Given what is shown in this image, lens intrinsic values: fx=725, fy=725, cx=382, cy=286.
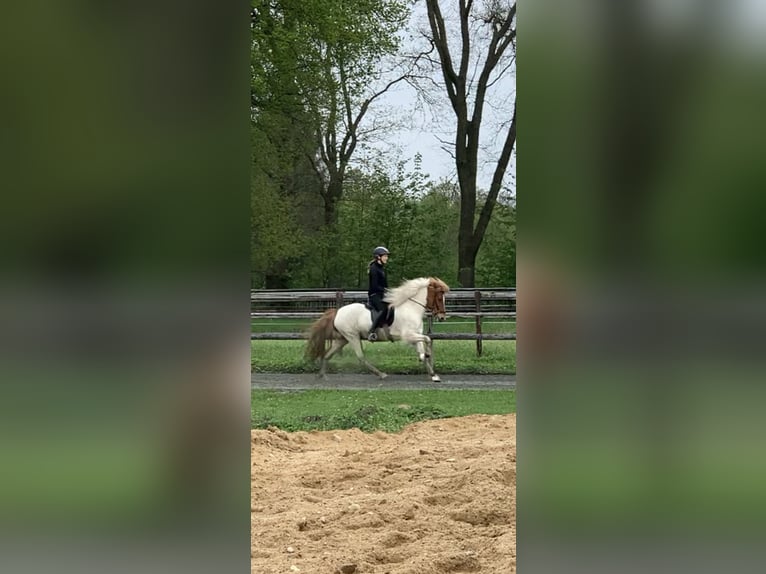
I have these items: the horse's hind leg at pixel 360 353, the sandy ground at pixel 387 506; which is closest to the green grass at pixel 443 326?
the horse's hind leg at pixel 360 353

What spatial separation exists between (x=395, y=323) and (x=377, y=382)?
36.6 inches

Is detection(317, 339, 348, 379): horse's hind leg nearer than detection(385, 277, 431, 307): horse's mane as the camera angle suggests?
No

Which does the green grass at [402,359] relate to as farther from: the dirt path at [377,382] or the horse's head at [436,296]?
the horse's head at [436,296]

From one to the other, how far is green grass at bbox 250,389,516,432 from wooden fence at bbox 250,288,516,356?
1626 millimetres

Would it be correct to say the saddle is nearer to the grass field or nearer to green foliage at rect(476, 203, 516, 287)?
the grass field

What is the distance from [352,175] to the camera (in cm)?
1219

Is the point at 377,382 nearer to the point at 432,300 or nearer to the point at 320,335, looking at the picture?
the point at 320,335

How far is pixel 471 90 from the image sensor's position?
11.9m

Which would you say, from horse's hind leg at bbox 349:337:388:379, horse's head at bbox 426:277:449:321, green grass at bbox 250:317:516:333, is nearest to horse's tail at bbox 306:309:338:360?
horse's hind leg at bbox 349:337:388:379

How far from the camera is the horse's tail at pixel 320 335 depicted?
975cm

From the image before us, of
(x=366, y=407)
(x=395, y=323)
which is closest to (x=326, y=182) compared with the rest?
(x=395, y=323)

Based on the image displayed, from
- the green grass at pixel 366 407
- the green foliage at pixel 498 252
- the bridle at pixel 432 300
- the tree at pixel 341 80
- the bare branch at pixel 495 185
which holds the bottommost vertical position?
the green grass at pixel 366 407

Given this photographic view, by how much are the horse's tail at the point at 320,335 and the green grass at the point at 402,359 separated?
0.45 metres

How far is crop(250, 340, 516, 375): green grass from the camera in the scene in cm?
1041
